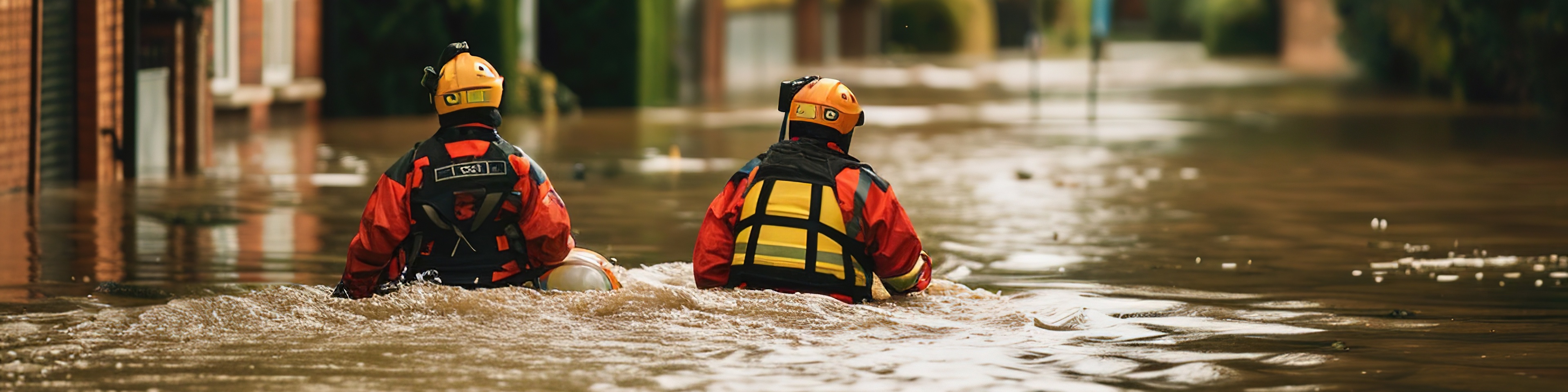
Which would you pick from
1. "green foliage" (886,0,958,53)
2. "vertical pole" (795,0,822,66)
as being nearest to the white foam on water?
"vertical pole" (795,0,822,66)

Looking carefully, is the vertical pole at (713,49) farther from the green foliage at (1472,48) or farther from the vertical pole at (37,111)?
the vertical pole at (37,111)

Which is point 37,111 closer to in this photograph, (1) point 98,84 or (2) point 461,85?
(1) point 98,84

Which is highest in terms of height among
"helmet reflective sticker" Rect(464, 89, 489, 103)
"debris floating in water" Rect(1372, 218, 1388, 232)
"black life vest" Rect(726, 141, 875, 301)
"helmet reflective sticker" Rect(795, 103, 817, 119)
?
"helmet reflective sticker" Rect(464, 89, 489, 103)

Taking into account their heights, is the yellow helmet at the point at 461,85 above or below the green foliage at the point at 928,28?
above

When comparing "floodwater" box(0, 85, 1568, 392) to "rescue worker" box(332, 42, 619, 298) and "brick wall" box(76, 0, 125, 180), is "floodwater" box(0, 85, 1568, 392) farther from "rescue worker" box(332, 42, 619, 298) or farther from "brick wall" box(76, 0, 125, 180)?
"brick wall" box(76, 0, 125, 180)

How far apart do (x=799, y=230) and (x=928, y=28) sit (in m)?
54.9

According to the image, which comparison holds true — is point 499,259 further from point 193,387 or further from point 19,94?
point 19,94

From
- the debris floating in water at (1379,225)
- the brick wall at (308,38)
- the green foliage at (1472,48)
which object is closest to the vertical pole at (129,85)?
the brick wall at (308,38)

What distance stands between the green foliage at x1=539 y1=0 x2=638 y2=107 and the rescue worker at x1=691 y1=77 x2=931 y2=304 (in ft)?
65.8

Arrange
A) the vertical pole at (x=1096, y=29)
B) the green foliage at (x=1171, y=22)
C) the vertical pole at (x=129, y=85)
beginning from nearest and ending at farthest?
the vertical pole at (x=129, y=85)
the vertical pole at (x=1096, y=29)
the green foliage at (x=1171, y=22)

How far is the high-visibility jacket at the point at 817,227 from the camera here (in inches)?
300

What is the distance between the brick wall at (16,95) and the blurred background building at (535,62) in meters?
0.02

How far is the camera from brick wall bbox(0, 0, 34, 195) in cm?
1320

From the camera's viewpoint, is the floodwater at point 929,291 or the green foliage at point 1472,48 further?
the green foliage at point 1472,48
